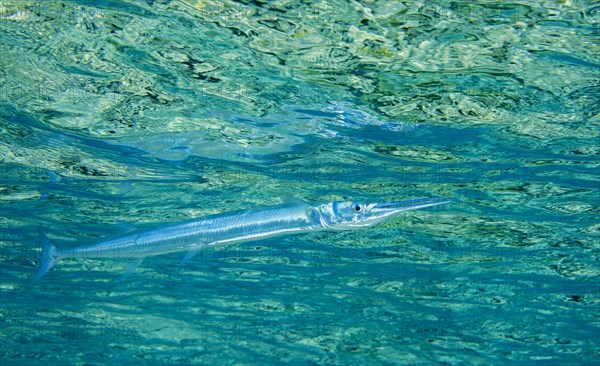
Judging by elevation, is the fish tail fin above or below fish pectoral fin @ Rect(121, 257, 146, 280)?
below

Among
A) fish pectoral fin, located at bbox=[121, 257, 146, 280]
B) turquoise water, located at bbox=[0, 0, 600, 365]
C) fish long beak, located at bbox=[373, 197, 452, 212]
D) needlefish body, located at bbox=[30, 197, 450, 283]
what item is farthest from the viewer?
fish pectoral fin, located at bbox=[121, 257, 146, 280]

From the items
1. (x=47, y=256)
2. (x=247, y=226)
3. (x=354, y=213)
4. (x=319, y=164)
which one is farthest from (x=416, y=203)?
(x=47, y=256)

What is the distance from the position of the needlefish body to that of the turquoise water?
3.54ft

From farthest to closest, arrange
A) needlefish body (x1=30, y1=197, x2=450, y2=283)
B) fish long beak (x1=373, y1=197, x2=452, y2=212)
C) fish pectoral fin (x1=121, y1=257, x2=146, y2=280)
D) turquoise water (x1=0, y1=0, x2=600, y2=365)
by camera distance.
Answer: fish pectoral fin (x1=121, y1=257, x2=146, y2=280)
turquoise water (x1=0, y1=0, x2=600, y2=365)
needlefish body (x1=30, y1=197, x2=450, y2=283)
fish long beak (x1=373, y1=197, x2=452, y2=212)

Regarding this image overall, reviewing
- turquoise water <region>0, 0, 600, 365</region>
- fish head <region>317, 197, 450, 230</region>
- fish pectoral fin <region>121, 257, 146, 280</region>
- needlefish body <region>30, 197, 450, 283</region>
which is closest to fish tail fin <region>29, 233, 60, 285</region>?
needlefish body <region>30, 197, 450, 283</region>

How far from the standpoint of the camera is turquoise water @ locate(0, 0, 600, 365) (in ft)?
24.1

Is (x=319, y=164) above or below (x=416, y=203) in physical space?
below

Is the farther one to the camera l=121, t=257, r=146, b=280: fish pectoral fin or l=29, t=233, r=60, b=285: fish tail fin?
l=29, t=233, r=60, b=285: fish tail fin

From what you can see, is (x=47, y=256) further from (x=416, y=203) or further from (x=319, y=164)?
(x=416, y=203)

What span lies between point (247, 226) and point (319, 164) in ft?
14.5

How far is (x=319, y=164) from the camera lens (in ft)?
38.1

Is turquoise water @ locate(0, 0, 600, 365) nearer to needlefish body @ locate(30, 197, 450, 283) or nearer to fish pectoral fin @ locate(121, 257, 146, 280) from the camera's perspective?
needlefish body @ locate(30, 197, 450, 283)

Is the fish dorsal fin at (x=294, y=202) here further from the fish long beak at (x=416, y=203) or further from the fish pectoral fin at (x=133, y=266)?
the fish pectoral fin at (x=133, y=266)

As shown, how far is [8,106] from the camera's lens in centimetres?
966
